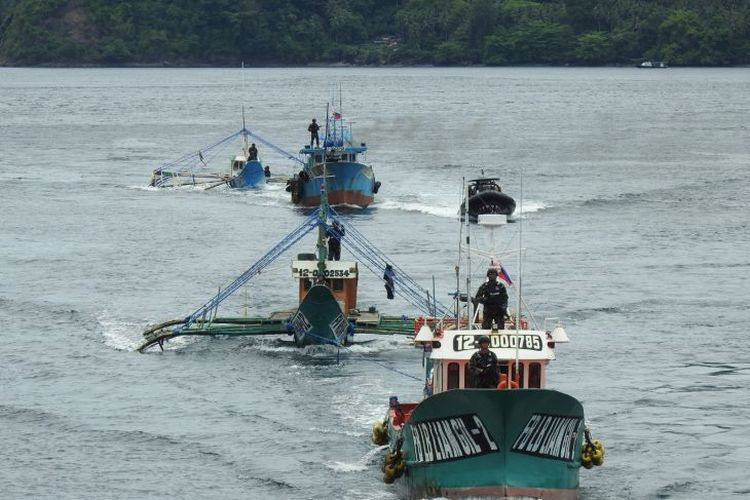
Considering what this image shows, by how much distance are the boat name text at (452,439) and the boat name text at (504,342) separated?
8.09 feet

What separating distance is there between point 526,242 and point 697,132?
8577 cm

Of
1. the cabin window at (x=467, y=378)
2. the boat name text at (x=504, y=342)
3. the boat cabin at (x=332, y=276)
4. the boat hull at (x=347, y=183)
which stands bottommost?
the boat hull at (x=347, y=183)

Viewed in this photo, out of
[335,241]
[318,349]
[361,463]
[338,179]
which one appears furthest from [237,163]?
[361,463]

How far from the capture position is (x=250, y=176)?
390 feet

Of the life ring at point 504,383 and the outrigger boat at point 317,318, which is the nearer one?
the life ring at point 504,383

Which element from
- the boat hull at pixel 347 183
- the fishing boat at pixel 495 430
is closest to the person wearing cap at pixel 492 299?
the fishing boat at pixel 495 430

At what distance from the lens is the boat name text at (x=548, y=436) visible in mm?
38781

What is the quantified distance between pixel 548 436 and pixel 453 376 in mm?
3351

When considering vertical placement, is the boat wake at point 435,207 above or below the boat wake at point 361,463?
below

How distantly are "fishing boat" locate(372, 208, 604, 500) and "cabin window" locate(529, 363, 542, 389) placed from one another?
25 mm

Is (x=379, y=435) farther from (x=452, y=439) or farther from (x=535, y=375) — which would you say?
(x=452, y=439)

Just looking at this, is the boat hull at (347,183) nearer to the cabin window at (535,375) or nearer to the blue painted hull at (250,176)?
the blue painted hull at (250,176)

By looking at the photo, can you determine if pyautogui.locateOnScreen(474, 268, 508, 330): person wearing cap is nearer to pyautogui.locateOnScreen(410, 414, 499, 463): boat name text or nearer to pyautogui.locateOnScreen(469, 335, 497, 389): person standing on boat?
pyautogui.locateOnScreen(469, 335, 497, 389): person standing on boat

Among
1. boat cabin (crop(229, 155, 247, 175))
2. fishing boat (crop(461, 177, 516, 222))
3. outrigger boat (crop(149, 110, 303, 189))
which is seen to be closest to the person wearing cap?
fishing boat (crop(461, 177, 516, 222))
